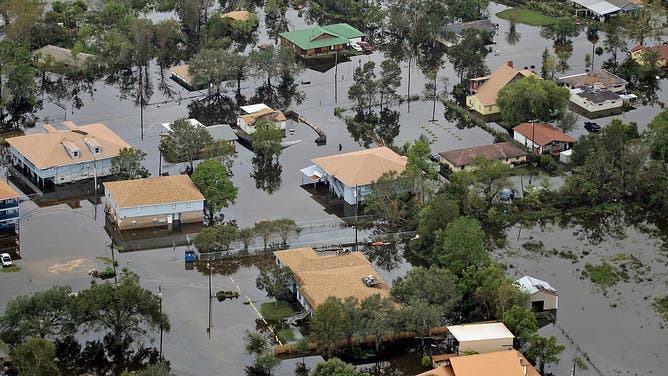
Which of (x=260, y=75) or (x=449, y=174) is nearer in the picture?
(x=449, y=174)

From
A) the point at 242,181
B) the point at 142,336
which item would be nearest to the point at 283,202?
the point at 242,181

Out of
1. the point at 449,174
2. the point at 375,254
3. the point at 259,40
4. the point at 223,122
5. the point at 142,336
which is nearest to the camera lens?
the point at 142,336

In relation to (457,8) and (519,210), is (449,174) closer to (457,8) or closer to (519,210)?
(519,210)

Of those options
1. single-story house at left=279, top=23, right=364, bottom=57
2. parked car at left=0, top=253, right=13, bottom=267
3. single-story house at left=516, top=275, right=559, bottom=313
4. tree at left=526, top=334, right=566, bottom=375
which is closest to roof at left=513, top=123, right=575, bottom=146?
single-story house at left=516, top=275, right=559, bottom=313

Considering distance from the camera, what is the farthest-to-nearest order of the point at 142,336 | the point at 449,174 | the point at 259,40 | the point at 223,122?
the point at 259,40
the point at 223,122
the point at 449,174
the point at 142,336

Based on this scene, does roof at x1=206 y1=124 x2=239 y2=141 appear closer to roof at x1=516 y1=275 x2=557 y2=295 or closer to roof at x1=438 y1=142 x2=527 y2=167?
roof at x1=438 y1=142 x2=527 y2=167

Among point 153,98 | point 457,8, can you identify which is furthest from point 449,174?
point 457,8

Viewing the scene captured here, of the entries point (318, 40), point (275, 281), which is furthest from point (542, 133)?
point (275, 281)
